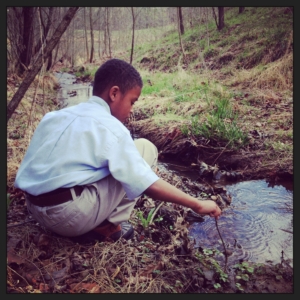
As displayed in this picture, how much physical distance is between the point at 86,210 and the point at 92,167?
269mm

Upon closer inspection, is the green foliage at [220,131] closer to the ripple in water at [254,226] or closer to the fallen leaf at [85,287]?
the ripple in water at [254,226]

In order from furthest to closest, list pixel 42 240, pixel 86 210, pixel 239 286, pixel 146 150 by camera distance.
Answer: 1. pixel 146 150
2. pixel 42 240
3. pixel 239 286
4. pixel 86 210

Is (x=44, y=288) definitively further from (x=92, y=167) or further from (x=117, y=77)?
(x=117, y=77)

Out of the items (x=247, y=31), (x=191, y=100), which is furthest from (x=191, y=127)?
(x=247, y=31)

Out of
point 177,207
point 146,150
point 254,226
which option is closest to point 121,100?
point 146,150

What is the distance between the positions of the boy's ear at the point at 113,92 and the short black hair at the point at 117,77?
0.8 inches

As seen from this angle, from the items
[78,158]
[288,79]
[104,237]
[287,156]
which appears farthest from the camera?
[288,79]

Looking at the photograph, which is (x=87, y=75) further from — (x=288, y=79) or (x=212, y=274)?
(x=212, y=274)

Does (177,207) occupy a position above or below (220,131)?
below

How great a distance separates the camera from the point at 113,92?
6.11 ft

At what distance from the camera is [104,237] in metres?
2.12

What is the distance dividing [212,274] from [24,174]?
4.32ft

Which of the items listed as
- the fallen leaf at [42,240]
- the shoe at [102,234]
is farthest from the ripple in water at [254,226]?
the fallen leaf at [42,240]

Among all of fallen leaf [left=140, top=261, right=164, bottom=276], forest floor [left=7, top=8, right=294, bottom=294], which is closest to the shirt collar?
forest floor [left=7, top=8, right=294, bottom=294]
